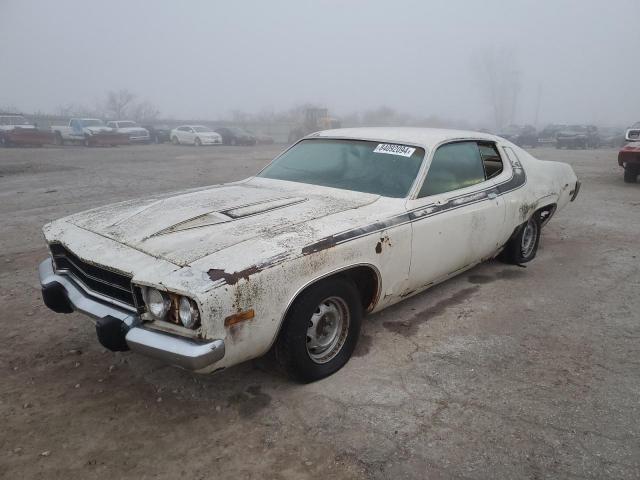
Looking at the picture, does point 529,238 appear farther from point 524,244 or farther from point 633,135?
point 633,135

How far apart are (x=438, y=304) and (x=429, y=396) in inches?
52.5

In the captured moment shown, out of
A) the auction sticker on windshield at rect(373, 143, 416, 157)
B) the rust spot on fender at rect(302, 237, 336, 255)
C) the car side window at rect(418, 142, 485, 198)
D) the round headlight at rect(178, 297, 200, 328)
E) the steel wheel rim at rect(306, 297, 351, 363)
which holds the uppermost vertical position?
the auction sticker on windshield at rect(373, 143, 416, 157)

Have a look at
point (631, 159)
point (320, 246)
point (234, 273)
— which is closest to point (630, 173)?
point (631, 159)

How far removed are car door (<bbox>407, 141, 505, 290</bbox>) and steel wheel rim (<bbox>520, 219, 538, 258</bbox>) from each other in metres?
0.74

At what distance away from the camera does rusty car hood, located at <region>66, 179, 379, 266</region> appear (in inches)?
103

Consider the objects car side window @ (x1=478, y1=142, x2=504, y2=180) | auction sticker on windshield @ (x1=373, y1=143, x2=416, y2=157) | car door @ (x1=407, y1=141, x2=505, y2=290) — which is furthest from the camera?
car side window @ (x1=478, y1=142, x2=504, y2=180)

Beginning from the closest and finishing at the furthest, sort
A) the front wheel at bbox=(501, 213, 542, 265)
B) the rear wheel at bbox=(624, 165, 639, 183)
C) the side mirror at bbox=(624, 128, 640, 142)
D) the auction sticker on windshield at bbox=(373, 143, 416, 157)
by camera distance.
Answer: the auction sticker on windshield at bbox=(373, 143, 416, 157)
the front wheel at bbox=(501, 213, 542, 265)
the rear wheel at bbox=(624, 165, 639, 183)
the side mirror at bbox=(624, 128, 640, 142)

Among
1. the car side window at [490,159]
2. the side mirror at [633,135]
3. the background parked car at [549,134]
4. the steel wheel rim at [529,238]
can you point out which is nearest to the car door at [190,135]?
the background parked car at [549,134]

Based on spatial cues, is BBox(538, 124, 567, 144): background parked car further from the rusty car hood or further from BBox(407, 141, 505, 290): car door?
the rusty car hood

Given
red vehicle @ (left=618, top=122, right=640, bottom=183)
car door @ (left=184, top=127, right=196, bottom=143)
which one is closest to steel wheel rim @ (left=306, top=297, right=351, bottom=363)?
red vehicle @ (left=618, top=122, right=640, bottom=183)

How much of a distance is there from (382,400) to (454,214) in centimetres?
150

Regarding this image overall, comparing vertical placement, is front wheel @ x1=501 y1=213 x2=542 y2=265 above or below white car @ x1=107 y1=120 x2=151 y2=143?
below

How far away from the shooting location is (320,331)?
A: 288cm

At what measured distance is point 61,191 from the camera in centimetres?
958
